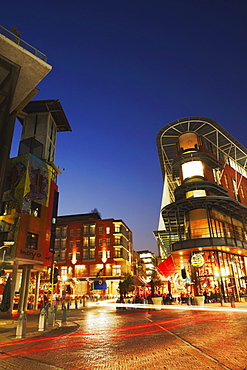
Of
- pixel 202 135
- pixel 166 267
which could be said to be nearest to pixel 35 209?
pixel 166 267

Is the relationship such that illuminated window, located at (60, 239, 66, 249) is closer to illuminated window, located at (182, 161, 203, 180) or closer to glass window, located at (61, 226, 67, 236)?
glass window, located at (61, 226, 67, 236)

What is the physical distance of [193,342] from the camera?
805 cm

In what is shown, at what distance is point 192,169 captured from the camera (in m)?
39.5

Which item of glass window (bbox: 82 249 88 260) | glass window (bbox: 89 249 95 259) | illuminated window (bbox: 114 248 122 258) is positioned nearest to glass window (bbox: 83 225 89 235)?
glass window (bbox: 82 249 88 260)

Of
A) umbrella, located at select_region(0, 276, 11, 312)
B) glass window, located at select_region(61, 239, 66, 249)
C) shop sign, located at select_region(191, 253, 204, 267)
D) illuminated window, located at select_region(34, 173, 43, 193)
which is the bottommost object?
umbrella, located at select_region(0, 276, 11, 312)

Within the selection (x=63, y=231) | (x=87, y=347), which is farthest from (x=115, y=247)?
(x=87, y=347)

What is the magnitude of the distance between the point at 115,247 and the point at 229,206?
104ft

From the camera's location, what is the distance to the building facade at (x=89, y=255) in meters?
Answer: 58.3

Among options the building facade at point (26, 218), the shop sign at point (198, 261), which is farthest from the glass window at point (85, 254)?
the shop sign at point (198, 261)

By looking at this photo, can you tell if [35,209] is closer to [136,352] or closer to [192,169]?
[192,169]

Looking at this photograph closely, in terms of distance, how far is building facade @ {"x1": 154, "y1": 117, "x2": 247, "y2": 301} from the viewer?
32.3 m

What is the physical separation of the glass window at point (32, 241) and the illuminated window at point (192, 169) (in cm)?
2263

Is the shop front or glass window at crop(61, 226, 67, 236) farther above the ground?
glass window at crop(61, 226, 67, 236)

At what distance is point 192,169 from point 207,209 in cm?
755
